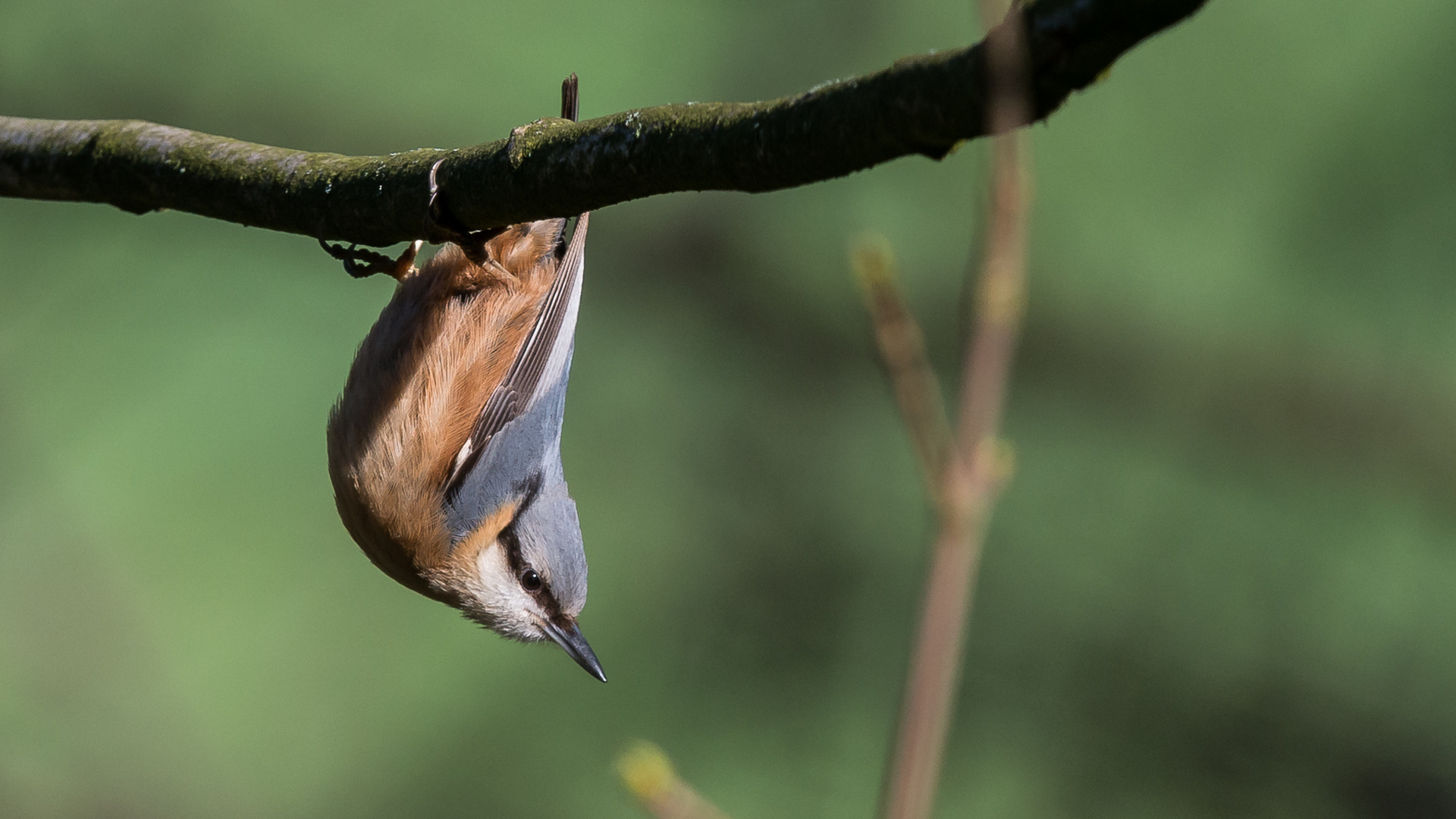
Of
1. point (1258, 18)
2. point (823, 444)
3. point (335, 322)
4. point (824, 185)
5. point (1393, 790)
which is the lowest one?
point (1393, 790)

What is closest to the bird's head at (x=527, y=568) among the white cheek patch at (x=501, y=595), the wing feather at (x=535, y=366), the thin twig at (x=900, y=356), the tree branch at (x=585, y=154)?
the white cheek patch at (x=501, y=595)

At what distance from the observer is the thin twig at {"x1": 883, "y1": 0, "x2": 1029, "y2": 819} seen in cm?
106

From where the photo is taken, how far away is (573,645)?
2.26 metres

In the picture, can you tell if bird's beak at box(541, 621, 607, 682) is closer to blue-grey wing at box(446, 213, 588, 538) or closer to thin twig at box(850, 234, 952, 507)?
blue-grey wing at box(446, 213, 588, 538)

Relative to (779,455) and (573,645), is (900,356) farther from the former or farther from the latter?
(779,455)

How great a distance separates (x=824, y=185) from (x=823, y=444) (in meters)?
1.05

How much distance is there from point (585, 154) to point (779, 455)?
3695mm

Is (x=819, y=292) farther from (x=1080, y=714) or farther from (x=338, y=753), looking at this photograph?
(x=338, y=753)

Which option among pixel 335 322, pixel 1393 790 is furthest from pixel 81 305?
pixel 1393 790

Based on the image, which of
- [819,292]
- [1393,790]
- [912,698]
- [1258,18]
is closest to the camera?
[912,698]

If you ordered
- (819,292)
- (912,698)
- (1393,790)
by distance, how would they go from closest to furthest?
(912,698), (1393,790), (819,292)

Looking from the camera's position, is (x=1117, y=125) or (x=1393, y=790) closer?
(x=1393, y=790)

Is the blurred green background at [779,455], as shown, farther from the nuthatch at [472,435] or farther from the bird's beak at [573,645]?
the nuthatch at [472,435]

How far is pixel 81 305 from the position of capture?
461 centimetres
